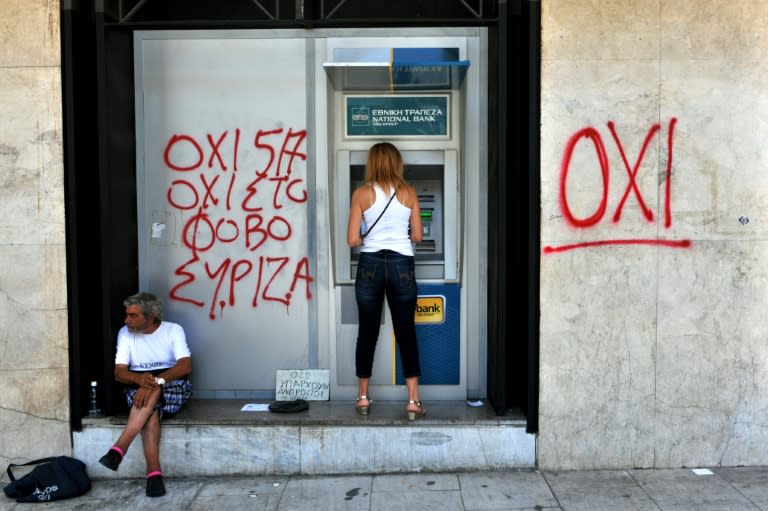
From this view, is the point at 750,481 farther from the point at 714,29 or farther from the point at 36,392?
the point at 36,392

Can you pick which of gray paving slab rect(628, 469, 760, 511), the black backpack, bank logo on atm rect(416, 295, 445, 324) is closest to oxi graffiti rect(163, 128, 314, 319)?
bank logo on atm rect(416, 295, 445, 324)

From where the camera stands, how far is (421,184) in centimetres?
538

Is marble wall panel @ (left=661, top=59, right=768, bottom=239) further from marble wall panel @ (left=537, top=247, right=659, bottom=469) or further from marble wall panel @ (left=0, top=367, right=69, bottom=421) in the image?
marble wall panel @ (left=0, top=367, right=69, bottom=421)

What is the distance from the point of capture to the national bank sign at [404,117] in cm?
534

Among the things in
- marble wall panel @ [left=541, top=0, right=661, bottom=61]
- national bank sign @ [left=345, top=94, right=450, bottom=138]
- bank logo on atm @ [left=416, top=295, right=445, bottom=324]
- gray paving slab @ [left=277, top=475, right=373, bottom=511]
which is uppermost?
marble wall panel @ [left=541, top=0, right=661, bottom=61]

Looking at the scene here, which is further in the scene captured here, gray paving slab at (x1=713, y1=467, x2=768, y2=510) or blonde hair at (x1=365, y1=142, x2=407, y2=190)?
blonde hair at (x1=365, y1=142, x2=407, y2=190)

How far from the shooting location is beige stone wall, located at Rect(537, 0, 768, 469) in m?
4.77

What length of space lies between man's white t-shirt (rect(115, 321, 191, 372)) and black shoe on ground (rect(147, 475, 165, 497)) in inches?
27.0

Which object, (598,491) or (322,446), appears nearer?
(598,491)

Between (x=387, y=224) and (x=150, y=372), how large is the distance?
5.87 feet

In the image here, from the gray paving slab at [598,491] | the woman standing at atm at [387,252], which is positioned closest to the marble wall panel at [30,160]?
the woman standing at atm at [387,252]

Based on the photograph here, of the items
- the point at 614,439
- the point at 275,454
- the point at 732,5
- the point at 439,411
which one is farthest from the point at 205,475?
the point at 732,5

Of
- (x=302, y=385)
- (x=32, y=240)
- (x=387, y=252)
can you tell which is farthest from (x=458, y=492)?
(x=32, y=240)

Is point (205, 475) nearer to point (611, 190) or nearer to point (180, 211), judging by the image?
point (180, 211)
